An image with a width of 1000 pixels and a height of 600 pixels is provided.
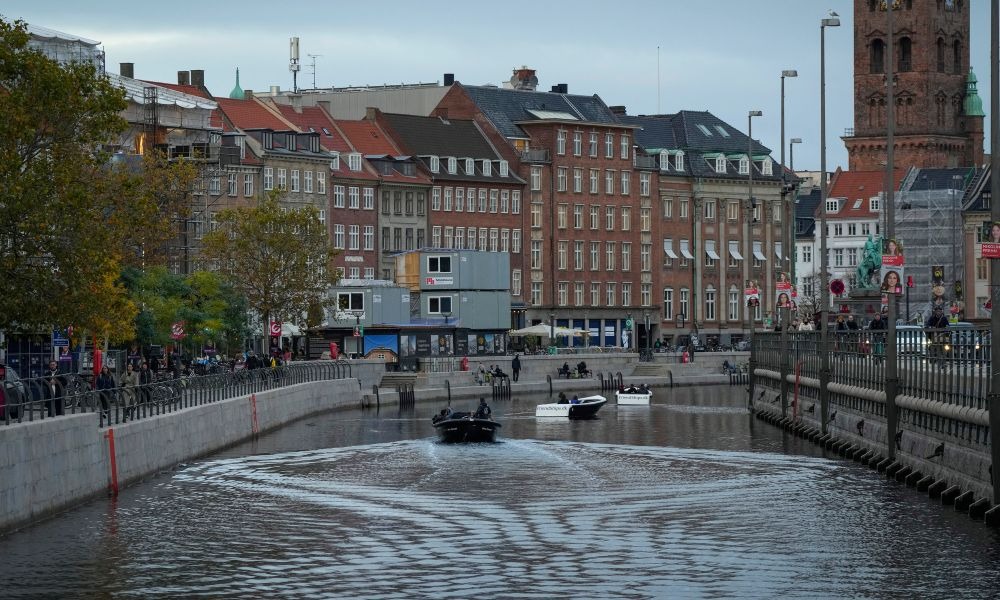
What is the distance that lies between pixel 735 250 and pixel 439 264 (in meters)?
51.3

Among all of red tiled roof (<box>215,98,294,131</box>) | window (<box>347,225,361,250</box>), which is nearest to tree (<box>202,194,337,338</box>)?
red tiled roof (<box>215,98,294,131</box>)

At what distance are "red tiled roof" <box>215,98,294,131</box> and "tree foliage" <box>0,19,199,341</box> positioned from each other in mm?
78630

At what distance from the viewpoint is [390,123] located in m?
158

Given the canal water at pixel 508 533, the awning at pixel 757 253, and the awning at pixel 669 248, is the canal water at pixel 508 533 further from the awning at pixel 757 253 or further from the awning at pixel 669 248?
the awning at pixel 757 253

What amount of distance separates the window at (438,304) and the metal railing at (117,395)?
47.9 metres

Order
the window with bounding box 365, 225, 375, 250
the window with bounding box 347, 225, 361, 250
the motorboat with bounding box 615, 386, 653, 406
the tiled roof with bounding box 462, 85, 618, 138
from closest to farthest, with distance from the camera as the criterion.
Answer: the motorboat with bounding box 615, 386, 653, 406
the window with bounding box 347, 225, 361, 250
the window with bounding box 365, 225, 375, 250
the tiled roof with bounding box 462, 85, 618, 138

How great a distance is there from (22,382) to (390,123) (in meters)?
110

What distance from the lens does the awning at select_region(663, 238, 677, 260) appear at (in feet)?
592

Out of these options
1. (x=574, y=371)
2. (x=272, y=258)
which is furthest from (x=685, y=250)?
(x=272, y=258)

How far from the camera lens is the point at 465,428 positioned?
3243 inches

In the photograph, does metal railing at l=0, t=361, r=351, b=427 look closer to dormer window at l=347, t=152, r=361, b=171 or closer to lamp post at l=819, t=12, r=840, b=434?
lamp post at l=819, t=12, r=840, b=434

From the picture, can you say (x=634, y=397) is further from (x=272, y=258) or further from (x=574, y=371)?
(x=574, y=371)

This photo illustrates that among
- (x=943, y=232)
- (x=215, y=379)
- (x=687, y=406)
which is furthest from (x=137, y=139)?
(x=943, y=232)

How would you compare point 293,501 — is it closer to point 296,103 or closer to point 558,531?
point 558,531
